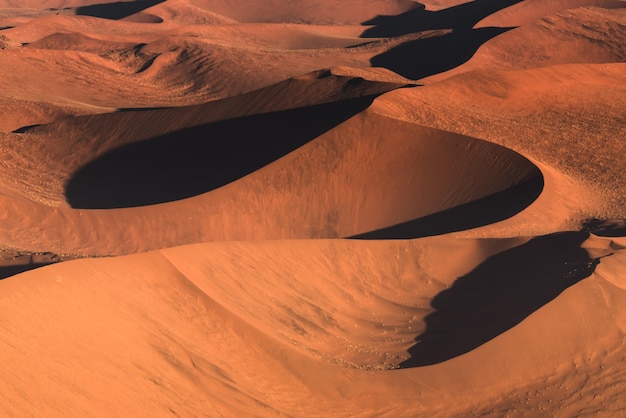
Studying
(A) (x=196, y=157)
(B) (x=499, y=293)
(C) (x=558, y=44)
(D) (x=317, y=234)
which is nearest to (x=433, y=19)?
(C) (x=558, y=44)

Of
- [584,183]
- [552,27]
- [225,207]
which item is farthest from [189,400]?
[552,27]

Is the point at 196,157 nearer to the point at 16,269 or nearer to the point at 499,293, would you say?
the point at 499,293

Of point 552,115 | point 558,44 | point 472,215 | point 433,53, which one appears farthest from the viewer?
point 433,53

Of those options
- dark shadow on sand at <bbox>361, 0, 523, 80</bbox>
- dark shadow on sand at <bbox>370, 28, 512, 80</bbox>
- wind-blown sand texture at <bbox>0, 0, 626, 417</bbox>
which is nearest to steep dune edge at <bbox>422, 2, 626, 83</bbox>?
wind-blown sand texture at <bbox>0, 0, 626, 417</bbox>

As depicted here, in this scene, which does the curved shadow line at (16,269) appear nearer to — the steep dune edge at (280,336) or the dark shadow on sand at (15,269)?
the dark shadow on sand at (15,269)

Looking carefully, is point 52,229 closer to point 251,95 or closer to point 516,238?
point 516,238

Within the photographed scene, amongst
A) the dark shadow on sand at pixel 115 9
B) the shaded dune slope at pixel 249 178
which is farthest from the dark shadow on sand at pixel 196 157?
the dark shadow on sand at pixel 115 9
